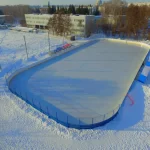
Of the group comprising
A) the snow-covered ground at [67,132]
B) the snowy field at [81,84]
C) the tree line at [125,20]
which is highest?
the tree line at [125,20]

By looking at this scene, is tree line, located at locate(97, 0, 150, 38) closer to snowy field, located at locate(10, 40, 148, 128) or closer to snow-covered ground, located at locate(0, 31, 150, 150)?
snowy field, located at locate(10, 40, 148, 128)

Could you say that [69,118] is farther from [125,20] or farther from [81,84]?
[125,20]

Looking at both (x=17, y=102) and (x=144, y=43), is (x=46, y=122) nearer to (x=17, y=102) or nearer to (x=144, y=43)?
(x=17, y=102)

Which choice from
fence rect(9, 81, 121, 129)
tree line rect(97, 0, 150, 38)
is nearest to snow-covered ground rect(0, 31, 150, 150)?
fence rect(9, 81, 121, 129)

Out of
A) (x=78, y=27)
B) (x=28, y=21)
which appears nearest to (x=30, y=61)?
(x=78, y=27)

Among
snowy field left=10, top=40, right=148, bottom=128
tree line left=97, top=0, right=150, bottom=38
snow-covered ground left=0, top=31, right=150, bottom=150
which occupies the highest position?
tree line left=97, top=0, right=150, bottom=38

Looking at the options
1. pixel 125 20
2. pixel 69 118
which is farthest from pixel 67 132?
pixel 125 20

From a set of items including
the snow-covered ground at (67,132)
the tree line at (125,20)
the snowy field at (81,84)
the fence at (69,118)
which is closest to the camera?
the snow-covered ground at (67,132)

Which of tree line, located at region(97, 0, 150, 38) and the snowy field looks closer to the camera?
the snowy field

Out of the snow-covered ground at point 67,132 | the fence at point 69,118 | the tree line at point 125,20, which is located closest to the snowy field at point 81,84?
the fence at point 69,118

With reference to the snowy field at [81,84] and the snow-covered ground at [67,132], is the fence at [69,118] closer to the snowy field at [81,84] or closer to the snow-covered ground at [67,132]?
the snowy field at [81,84]
